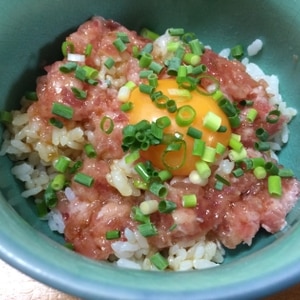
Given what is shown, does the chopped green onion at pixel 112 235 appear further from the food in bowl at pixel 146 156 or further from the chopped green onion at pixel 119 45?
the chopped green onion at pixel 119 45

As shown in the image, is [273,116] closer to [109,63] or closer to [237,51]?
[237,51]

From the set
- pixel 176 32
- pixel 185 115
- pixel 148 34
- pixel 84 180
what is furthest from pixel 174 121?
pixel 148 34

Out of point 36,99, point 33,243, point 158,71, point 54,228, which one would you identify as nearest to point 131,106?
point 158,71

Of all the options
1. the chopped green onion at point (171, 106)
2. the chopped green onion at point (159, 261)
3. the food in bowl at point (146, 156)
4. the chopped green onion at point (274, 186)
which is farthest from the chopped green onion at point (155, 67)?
the chopped green onion at point (159, 261)

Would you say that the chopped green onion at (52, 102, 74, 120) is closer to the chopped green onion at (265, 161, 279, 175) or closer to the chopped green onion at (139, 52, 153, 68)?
the chopped green onion at (139, 52, 153, 68)

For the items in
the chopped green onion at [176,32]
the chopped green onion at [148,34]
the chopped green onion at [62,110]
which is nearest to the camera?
the chopped green onion at [62,110]
